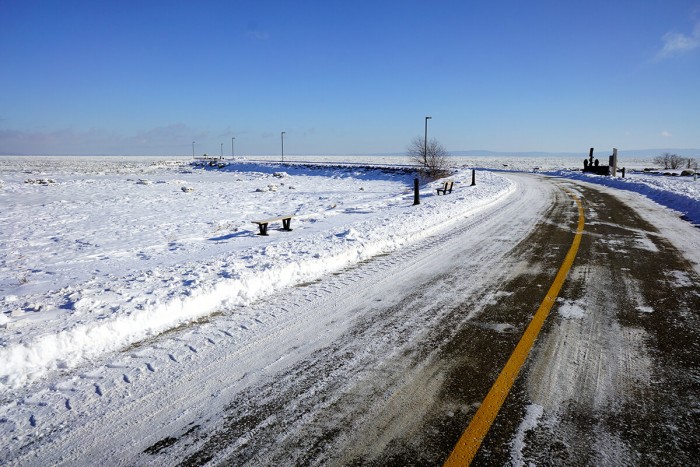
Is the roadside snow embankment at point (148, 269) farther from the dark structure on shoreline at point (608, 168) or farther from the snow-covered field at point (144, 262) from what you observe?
the dark structure on shoreline at point (608, 168)

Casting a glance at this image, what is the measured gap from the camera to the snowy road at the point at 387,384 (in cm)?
259

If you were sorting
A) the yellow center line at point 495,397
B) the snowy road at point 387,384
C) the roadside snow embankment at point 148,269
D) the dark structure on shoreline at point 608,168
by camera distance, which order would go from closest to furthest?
the yellow center line at point 495,397 → the snowy road at point 387,384 → the roadside snow embankment at point 148,269 → the dark structure on shoreline at point 608,168

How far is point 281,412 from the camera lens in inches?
117

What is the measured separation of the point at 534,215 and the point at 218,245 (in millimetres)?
9853

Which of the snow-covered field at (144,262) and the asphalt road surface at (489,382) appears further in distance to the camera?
the snow-covered field at (144,262)

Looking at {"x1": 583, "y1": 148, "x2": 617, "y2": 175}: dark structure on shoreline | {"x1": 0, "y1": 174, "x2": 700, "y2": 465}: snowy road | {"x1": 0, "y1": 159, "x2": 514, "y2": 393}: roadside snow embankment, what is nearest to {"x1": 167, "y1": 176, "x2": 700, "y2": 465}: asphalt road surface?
{"x1": 0, "y1": 174, "x2": 700, "y2": 465}: snowy road

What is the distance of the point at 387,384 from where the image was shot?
3.30 metres

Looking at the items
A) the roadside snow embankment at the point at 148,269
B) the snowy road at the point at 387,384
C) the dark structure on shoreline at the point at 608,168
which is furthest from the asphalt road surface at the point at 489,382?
the dark structure on shoreline at the point at 608,168

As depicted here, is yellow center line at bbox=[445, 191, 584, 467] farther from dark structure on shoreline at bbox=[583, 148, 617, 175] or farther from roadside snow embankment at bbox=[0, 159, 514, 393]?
dark structure on shoreline at bbox=[583, 148, 617, 175]

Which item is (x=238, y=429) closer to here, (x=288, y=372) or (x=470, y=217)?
(x=288, y=372)

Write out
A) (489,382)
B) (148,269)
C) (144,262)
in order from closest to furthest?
1. (489,382)
2. (148,269)
3. (144,262)

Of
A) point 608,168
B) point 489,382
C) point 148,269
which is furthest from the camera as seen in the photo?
point 608,168

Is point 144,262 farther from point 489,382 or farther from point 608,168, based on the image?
point 608,168

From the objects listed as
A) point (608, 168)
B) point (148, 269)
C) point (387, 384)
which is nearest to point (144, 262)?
point (148, 269)
